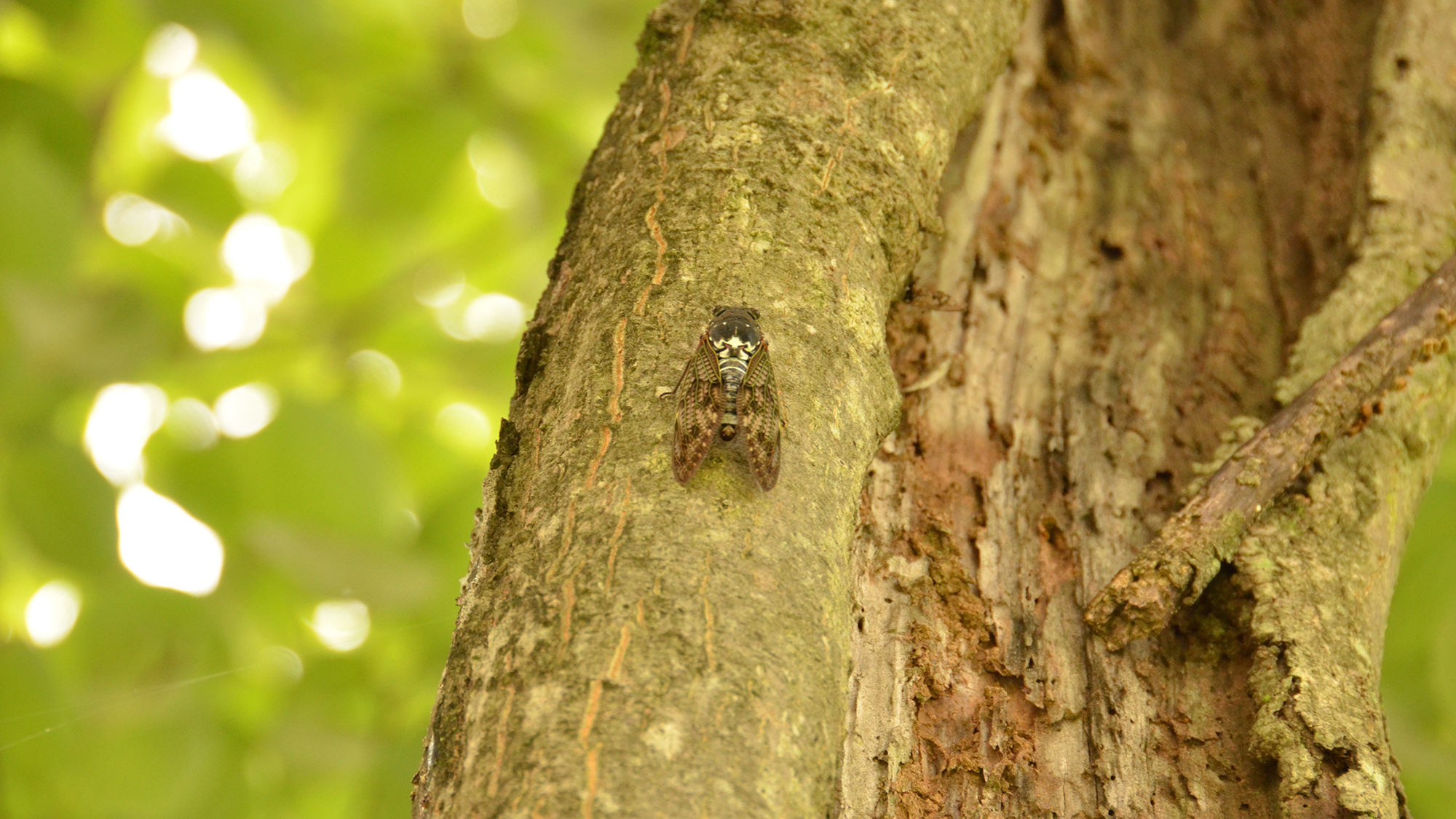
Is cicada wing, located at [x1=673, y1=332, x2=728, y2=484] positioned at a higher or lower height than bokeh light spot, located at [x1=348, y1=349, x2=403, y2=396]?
lower

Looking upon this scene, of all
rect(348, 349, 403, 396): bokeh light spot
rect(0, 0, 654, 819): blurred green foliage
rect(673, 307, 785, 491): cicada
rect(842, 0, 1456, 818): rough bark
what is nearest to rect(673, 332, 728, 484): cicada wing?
rect(673, 307, 785, 491): cicada

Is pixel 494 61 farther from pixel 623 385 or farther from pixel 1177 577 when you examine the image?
pixel 1177 577

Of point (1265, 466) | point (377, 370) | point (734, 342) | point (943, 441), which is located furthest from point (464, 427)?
point (1265, 466)

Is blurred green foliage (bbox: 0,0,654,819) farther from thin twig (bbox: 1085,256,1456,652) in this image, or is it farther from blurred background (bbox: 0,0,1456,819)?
thin twig (bbox: 1085,256,1456,652)

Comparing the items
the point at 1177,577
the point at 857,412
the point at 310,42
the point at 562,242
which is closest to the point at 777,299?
the point at 857,412

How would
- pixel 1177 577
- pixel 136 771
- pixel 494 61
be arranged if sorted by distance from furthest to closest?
pixel 494 61 → pixel 136 771 → pixel 1177 577

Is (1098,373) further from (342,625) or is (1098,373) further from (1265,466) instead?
(342,625)
